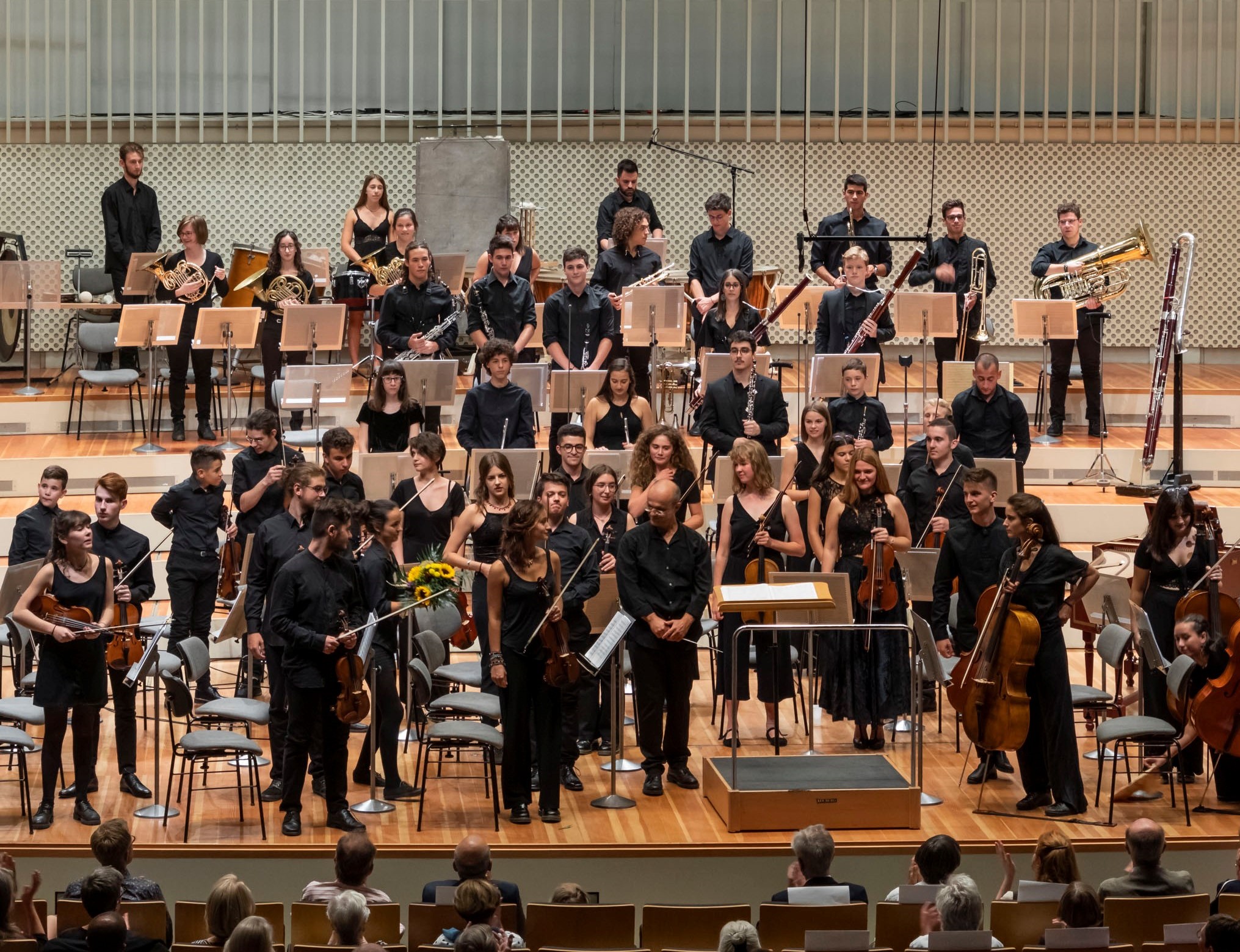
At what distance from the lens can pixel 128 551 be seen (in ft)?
23.0

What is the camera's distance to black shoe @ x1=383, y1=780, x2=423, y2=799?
6.85 meters

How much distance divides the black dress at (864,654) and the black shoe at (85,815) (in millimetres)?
3048

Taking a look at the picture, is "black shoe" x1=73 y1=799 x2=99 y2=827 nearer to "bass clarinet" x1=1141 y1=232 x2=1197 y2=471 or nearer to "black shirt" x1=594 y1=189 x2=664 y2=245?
"black shirt" x1=594 y1=189 x2=664 y2=245

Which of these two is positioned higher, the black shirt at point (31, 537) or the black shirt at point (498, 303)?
the black shirt at point (498, 303)

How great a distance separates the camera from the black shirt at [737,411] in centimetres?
886

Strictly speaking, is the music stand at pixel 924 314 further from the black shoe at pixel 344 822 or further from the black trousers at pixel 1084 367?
the black shoe at pixel 344 822

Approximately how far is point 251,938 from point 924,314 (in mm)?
7001

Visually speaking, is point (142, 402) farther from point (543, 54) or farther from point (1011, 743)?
point (1011, 743)

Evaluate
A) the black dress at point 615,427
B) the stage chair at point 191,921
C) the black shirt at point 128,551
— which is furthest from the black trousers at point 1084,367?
the stage chair at point 191,921

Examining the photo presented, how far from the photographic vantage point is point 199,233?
10.8 meters

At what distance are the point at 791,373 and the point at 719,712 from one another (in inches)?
185

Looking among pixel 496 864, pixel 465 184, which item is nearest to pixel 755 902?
pixel 496 864

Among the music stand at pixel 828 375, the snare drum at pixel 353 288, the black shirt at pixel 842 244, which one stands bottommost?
the music stand at pixel 828 375

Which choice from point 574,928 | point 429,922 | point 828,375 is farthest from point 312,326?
point 574,928
